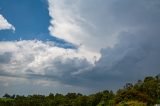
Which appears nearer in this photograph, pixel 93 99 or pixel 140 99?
pixel 140 99

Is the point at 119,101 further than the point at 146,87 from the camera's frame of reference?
No

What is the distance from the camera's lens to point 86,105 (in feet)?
579

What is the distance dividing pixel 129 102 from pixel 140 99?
1308 cm

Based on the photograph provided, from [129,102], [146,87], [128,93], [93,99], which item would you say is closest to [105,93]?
[93,99]

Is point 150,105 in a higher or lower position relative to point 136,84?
lower

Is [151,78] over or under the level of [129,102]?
over

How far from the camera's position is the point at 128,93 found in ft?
425

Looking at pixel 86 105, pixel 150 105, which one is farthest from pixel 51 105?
pixel 150 105

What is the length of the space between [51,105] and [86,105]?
2065 cm

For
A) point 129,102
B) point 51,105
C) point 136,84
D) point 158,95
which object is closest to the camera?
point 129,102

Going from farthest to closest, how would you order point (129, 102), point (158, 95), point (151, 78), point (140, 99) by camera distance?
1. point (151, 78)
2. point (158, 95)
3. point (140, 99)
4. point (129, 102)

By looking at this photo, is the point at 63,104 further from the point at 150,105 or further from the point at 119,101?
the point at 150,105

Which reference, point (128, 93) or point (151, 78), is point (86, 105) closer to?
point (151, 78)

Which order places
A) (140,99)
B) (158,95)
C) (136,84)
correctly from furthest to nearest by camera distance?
(136,84), (158,95), (140,99)
